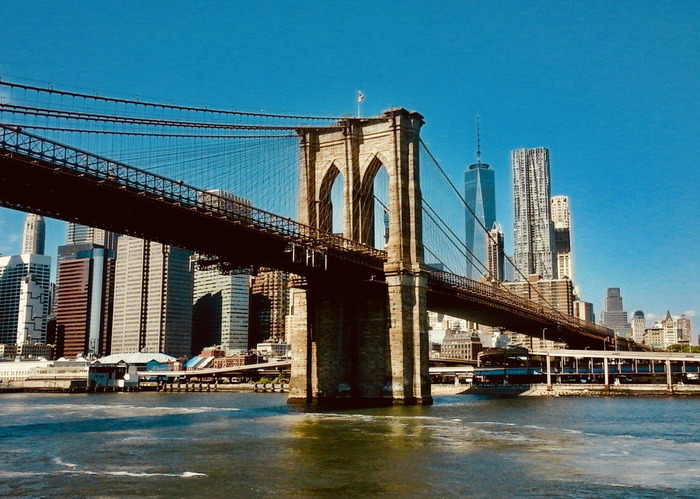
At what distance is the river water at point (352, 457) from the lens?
85.4 ft

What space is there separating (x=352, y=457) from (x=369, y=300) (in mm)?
37025

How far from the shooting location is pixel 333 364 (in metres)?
69.5

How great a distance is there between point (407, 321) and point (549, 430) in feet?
73.2

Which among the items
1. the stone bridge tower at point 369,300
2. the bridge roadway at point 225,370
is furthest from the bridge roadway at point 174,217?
the bridge roadway at point 225,370

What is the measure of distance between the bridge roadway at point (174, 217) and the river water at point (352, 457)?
12.7m

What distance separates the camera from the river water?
85.4 feet

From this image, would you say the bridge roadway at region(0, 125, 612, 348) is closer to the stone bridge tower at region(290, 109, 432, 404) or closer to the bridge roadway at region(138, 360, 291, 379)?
the stone bridge tower at region(290, 109, 432, 404)

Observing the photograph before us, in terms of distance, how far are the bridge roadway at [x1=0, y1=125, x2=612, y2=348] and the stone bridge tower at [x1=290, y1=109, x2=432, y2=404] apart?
7.77ft

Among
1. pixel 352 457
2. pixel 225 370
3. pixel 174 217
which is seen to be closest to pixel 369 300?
pixel 174 217

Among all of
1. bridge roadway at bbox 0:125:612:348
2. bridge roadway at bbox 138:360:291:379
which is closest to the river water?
bridge roadway at bbox 0:125:612:348

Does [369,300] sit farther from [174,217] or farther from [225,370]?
[225,370]

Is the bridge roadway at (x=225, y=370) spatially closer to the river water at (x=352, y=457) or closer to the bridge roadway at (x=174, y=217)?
the bridge roadway at (x=174, y=217)

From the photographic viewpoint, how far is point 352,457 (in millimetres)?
33562

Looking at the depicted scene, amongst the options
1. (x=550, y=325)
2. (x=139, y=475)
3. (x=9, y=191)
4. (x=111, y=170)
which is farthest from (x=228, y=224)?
(x=550, y=325)
